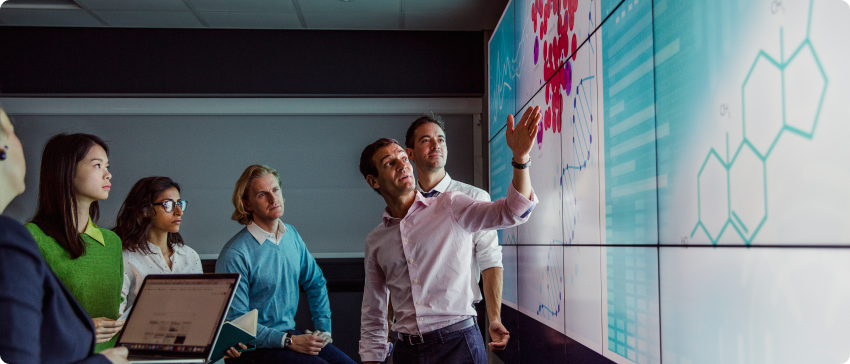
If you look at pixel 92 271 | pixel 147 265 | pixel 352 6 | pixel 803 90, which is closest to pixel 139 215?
pixel 147 265

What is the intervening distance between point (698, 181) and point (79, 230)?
6.20ft

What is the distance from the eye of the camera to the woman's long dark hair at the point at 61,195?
182 centimetres

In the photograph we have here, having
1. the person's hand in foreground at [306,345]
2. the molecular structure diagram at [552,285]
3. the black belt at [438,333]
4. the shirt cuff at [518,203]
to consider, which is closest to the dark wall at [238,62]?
the molecular structure diagram at [552,285]

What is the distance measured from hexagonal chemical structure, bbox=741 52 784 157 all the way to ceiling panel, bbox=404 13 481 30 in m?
3.41

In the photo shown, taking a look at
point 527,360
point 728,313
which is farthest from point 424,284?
point 527,360

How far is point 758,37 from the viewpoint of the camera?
48.2 inches

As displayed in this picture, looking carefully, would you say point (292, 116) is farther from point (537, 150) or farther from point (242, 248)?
point (537, 150)

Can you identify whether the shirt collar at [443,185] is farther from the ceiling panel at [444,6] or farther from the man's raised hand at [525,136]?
the ceiling panel at [444,6]

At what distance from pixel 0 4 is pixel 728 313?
5104 millimetres

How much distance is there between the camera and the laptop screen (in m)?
1.42

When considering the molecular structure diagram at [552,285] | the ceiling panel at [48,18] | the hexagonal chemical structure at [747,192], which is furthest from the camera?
the ceiling panel at [48,18]

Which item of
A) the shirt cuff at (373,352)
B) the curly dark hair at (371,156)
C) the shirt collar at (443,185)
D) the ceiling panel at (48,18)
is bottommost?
the shirt cuff at (373,352)

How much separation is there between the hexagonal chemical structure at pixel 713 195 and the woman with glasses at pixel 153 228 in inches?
99.0

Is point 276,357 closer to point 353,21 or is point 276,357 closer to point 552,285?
point 552,285
